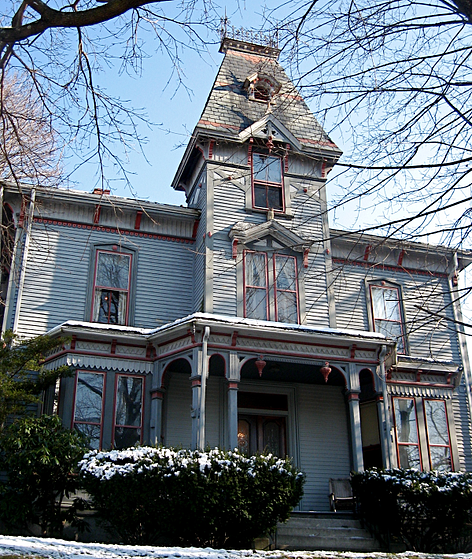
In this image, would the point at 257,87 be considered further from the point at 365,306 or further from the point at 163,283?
the point at 365,306

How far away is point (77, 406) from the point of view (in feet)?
46.5

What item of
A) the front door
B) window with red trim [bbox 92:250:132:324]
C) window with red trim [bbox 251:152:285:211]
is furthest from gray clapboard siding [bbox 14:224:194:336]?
the front door

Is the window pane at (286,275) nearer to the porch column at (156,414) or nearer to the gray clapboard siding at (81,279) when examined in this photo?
the gray clapboard siding at (81,279)

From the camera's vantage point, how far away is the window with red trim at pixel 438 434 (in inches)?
653

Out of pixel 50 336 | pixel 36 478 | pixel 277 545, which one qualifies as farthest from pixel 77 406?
pixel 277 545

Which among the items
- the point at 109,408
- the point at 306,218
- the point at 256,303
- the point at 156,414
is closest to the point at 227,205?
the point at 306,218

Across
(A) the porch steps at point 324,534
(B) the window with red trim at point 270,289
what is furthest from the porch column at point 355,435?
(B) the window with red trim at point 270,289

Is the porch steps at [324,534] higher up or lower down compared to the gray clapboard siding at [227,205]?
lower down

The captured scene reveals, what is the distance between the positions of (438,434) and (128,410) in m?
8.21

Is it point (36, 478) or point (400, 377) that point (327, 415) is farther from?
point (36, 478)

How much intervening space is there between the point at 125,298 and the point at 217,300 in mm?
2564

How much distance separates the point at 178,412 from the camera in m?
15.2

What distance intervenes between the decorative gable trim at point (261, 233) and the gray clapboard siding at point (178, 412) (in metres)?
3.87

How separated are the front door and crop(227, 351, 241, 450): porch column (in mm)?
3033
